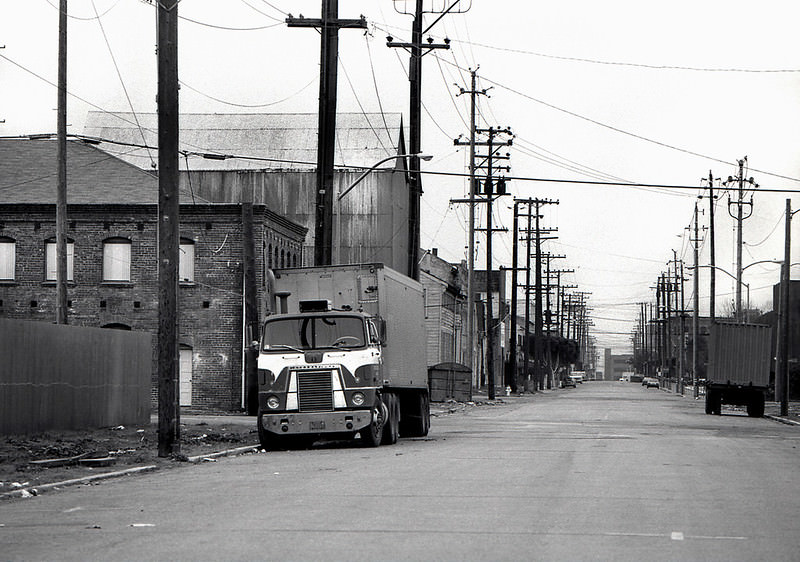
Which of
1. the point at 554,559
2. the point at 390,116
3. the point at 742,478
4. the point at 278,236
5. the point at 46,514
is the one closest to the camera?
the point at 554,559

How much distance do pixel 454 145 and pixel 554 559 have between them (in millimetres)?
55368

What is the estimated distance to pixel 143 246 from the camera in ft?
153

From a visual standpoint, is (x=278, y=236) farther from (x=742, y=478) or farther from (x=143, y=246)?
(x=742, y=478)

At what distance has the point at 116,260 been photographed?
154 feet

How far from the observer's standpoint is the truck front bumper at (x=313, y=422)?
24.4 metres

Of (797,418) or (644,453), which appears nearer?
(644,453)

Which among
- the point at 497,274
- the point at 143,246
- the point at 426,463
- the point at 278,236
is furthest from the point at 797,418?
the point at 497,274

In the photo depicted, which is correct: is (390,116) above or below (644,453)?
above

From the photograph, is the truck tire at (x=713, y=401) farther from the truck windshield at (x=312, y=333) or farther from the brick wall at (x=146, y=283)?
the truck windshield at (x=312, y=333)

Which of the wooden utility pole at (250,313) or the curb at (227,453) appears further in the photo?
the wooden utility pole at (250,313)

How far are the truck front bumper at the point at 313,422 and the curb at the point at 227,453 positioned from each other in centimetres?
71

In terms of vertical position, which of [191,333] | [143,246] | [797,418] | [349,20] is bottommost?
[797,418]

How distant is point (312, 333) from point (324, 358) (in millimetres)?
543

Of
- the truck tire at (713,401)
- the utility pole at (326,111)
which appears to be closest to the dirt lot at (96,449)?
the utility pole at (326,111)
